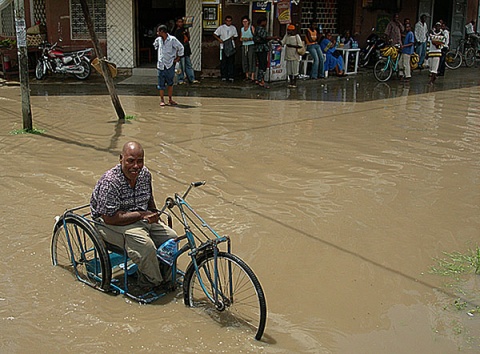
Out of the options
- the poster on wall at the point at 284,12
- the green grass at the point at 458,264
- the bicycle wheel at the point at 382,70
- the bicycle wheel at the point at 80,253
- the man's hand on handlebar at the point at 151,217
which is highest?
the poster on wall at the point at 284,12

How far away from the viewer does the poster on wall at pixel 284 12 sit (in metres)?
14.8

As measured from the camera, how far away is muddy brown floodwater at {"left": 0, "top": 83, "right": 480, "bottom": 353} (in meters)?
3.95

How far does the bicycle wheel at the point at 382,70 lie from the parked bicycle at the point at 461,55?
4459mm

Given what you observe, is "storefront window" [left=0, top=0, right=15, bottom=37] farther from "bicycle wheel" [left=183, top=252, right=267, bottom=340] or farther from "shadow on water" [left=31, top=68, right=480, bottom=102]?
"bicycle wheel" [left=183, top=252, right=267, bottom=340]

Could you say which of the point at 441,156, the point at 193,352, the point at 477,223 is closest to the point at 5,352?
the point at 193,352

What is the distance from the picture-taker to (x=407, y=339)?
3.89 meters

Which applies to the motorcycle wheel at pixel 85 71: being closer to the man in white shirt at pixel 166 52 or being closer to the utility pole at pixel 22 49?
the man in white shirt at pixel 166 52

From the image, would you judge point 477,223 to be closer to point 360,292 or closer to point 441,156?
point 360,292

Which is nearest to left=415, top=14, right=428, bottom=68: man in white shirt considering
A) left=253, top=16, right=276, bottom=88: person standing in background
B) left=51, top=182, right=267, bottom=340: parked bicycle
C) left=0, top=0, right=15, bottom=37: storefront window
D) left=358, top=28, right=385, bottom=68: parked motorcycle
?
left=358, top=28, right=385, bottom=68: parked motorcycle

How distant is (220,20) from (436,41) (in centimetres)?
580

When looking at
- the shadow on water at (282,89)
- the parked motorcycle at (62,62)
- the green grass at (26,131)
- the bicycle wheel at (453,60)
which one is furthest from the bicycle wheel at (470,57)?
the green grass at (26,131)

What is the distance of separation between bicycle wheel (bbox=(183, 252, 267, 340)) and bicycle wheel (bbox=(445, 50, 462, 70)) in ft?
58.3

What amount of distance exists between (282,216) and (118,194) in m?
2.20

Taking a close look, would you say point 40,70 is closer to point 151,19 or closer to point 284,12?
point 151,19
